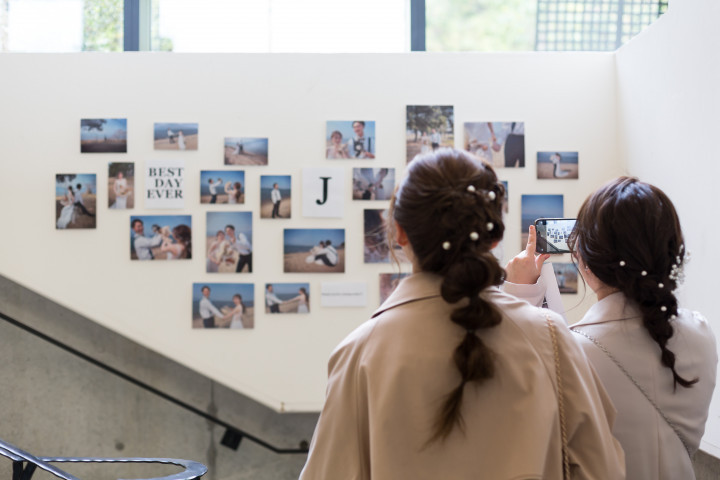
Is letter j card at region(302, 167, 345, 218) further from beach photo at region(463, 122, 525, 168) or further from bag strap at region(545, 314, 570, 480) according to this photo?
bag strap at region(545, 314, 570, 480)

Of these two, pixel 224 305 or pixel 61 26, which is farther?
pixel 61 26

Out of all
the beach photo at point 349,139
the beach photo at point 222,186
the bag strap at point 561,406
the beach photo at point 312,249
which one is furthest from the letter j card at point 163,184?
the bag strap at point 561,406

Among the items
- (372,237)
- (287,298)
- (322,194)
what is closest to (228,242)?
(287,298)

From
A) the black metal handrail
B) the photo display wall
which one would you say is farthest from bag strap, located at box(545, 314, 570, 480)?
the black metal handrail

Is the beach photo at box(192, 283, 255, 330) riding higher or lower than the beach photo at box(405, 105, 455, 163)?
lower

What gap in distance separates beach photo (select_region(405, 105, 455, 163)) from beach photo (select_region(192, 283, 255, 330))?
1.08 meters

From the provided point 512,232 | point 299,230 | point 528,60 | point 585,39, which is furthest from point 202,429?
point 585,39

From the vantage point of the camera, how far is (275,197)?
3.85 meters

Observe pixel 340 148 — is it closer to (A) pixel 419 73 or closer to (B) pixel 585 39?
(A) pixel 419 73

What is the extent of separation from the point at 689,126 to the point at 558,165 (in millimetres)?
933

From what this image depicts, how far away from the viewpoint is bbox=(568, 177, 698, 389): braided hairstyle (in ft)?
4.96

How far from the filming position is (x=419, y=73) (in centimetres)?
385

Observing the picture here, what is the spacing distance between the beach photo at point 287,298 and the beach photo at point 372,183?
542 millimetres

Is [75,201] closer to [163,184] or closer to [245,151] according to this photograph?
[163,184]
